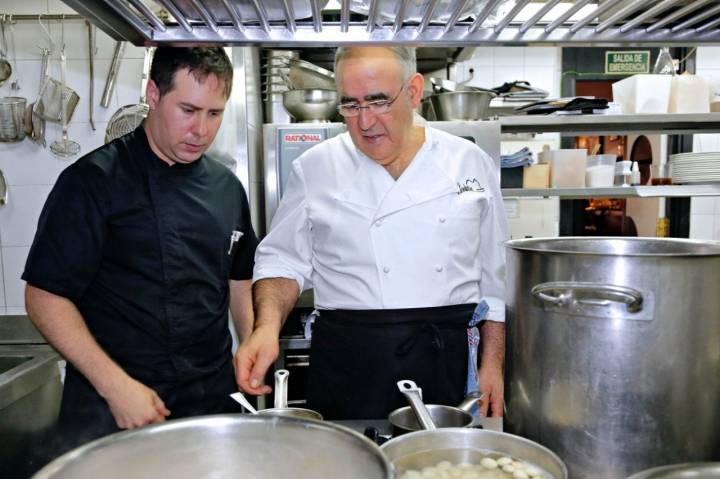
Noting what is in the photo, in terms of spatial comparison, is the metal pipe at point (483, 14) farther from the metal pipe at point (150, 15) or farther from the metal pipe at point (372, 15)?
the metal pipe at point (150, 15)

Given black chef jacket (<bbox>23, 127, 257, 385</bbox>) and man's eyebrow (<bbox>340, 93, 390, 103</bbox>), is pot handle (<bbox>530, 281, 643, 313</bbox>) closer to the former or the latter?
man's eyebrow (<bbox>340, 93, 390, 103</bbox>)

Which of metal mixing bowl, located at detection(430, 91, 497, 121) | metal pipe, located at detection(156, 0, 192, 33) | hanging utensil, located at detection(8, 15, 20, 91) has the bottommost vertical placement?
metal pipe, located at detection(156, 0, 192, 33)

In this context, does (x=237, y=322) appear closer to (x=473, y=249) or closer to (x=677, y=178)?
(x=473, y=249)

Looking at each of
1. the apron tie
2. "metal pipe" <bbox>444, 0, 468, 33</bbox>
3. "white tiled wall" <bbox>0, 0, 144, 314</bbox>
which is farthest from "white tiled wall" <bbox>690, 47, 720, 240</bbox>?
"metal pipe" <bbox>444, 0, 468, 33</bbox>

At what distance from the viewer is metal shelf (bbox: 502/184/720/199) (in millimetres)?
2840

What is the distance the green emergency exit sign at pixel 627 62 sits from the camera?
463 centimetres

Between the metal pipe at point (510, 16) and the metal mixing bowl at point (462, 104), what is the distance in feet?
6.71

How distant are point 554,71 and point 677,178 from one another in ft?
6.53

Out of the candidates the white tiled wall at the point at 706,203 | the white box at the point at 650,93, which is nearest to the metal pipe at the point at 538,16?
the white box at the point at 650,93

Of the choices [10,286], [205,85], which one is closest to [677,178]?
[205,85]

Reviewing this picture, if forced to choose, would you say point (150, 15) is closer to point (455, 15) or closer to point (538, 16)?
point (455, 15)

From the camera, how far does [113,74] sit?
2.40 metres

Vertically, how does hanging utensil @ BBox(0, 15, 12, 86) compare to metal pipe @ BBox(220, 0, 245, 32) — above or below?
above

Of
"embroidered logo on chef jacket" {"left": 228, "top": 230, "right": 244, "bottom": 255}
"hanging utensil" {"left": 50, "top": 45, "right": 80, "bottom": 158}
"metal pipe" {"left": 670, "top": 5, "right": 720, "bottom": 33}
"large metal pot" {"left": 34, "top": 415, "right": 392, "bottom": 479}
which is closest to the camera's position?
"large metal pot" {"left": 34, "top": 415, "right": 392, "bottom": 479}
